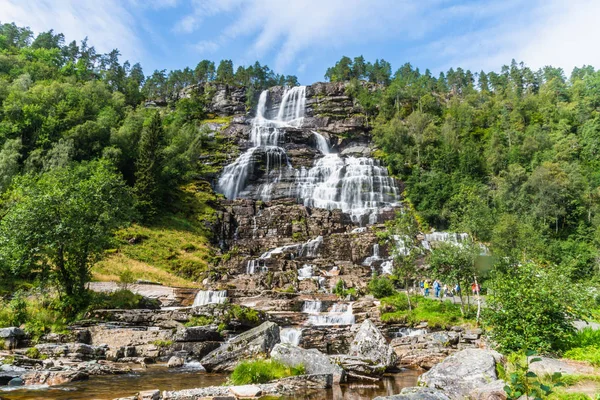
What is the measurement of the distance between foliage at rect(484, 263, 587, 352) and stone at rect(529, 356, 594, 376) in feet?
1.75

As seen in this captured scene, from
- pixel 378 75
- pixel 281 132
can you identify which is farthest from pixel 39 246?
pixel 378 75

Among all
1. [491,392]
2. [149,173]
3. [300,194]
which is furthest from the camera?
[300,194]

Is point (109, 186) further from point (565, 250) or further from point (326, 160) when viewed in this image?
point (565, 250)

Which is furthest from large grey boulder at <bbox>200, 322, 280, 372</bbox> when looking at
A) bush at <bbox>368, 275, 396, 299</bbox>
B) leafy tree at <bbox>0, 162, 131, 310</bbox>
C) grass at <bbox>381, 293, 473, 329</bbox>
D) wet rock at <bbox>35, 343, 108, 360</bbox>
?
bush at <bbox>368, 275, 396, 299</bbox>

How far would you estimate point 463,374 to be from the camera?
9000 mm

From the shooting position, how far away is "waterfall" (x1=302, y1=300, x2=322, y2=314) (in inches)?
1032

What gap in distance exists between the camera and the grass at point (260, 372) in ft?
34.4

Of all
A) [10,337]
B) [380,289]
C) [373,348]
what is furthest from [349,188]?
[10,337]

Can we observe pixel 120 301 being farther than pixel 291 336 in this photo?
Yes

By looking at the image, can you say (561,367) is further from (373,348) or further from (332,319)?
(332,319)

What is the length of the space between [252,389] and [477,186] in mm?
57389

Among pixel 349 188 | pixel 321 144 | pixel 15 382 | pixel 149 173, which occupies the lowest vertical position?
pixel 15 382

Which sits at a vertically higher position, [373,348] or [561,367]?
[561,367]

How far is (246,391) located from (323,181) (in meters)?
49.6
